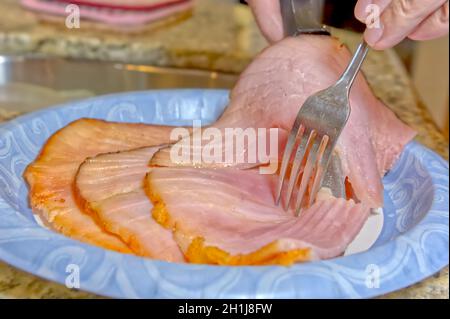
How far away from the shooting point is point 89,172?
898 mm

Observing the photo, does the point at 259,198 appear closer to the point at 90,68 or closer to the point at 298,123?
the point at 298,123

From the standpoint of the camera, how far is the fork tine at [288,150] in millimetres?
886

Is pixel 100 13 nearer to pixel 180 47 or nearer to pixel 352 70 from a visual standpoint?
pixel 180 47

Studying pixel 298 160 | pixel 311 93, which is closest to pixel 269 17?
pixel 311 93

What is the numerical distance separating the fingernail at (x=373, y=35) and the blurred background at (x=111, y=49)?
62cm

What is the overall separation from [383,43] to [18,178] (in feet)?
1.62

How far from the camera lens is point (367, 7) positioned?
34.2 inches

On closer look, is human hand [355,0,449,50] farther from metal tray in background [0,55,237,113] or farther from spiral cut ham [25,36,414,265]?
metal tray in background [0,55,237,113]

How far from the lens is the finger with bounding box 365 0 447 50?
852 millimetres

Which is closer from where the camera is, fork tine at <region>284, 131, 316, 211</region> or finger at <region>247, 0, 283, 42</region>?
fork tine at <region>284, 131, 316, 211</region>

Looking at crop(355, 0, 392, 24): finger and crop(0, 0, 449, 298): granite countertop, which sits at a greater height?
crop(355, 0, 392, 24): finger

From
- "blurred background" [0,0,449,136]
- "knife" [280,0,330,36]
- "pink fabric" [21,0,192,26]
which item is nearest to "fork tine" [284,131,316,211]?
"knife" [280,0,330,36]

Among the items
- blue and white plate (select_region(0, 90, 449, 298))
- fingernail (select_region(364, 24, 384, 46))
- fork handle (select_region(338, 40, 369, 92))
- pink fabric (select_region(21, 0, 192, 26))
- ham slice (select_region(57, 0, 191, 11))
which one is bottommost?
blue and white plate (select_region(0, 90, 449, 298))

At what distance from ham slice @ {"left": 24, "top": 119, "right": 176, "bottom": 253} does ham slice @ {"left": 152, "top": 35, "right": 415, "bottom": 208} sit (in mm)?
113
